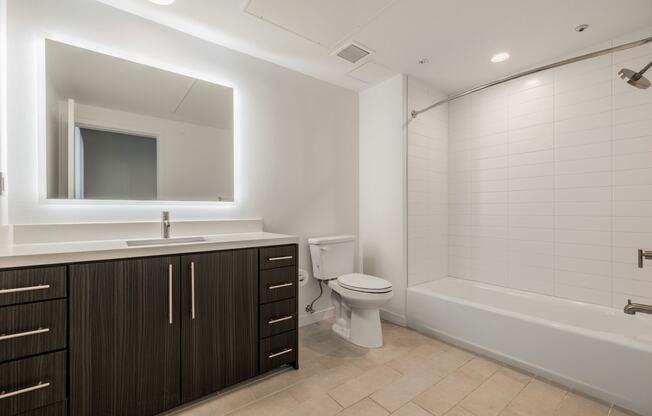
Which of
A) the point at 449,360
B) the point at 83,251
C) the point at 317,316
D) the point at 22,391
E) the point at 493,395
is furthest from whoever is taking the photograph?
the point at 317,316

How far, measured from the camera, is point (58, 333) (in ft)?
3.79

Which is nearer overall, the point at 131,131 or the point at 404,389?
the point at 404,389

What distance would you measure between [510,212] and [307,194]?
187 cm

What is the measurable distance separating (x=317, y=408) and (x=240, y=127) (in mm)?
1963

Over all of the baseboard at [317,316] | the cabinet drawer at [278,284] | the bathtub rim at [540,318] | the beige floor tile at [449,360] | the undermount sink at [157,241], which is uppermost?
the undermount sink at [157,241]

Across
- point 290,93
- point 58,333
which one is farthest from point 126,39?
point 58,333

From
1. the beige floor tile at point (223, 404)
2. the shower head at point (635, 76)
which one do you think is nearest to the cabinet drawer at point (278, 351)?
the beige floor tile at point (223, 404)

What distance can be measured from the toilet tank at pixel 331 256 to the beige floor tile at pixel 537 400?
143cm

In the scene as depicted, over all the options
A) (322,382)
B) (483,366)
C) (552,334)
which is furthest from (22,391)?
(552,334)

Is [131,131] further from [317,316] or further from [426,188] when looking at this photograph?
[426,188]

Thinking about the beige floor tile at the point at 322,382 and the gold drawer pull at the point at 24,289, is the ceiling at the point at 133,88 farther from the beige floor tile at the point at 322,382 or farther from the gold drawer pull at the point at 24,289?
the beige floor tile at the point at 322,382

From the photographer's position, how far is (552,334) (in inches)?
68.9

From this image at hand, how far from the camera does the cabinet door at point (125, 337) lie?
1.20 metres

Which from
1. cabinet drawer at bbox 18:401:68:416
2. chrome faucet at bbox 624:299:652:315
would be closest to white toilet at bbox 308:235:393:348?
chrome faucet at bbox 624:299:652:315
